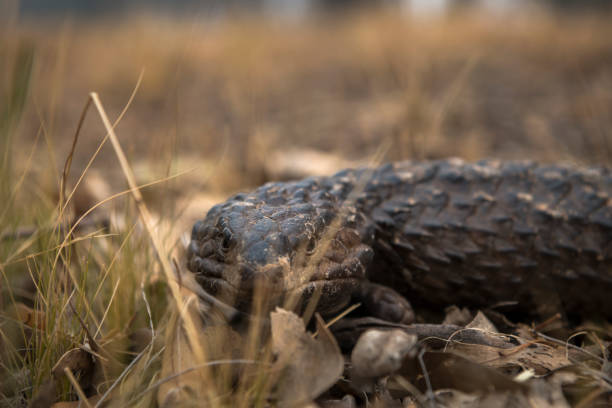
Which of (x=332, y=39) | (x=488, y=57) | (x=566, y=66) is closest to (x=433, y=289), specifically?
(x=566, y=66)

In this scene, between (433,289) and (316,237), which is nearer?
(316,237)

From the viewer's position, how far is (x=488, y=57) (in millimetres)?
7758

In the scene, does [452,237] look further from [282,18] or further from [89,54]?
[282,18]

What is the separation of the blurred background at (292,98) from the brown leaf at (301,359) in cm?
86

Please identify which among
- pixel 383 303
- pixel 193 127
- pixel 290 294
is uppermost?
pixel 290 294

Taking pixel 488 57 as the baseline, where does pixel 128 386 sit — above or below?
below

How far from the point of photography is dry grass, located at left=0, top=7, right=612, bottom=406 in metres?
1.57

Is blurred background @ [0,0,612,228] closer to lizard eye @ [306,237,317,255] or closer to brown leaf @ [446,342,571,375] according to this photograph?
lizard eye @ [306,237,317,255]

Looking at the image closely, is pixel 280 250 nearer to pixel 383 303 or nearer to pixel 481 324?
pixel 383 303

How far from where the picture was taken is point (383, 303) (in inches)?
73.8

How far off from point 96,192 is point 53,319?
5.37ft

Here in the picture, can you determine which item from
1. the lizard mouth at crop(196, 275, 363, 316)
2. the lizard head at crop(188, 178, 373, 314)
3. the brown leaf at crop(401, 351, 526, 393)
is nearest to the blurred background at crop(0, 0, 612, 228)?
the lizard head at crop(188, 178, 373, 314)

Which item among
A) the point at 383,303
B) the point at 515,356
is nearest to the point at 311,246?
the point at 383,303

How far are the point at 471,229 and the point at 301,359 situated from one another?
3.40 ft
